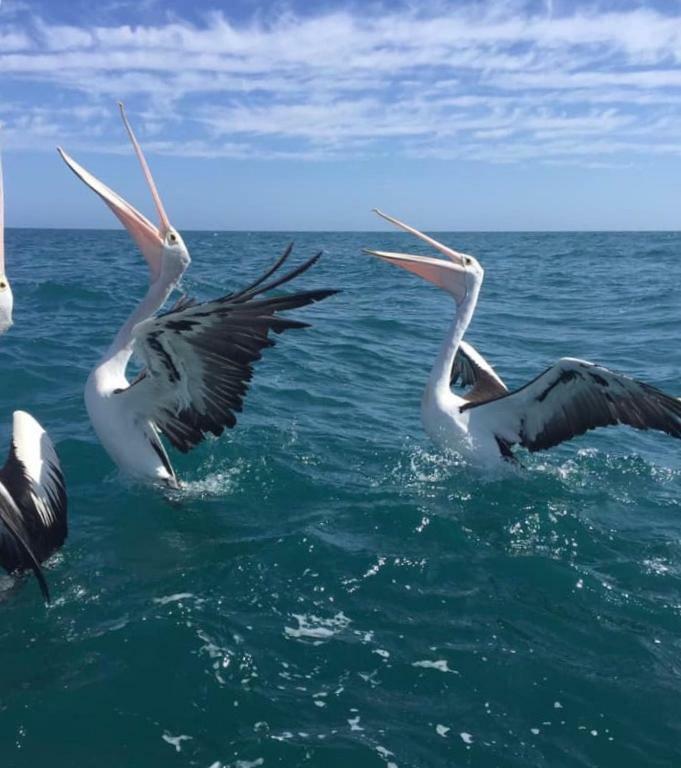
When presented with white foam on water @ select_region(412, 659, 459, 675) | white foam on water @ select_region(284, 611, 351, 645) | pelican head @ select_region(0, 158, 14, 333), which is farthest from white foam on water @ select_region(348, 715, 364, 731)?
pelican head @ select_region(0, 158, 14, 333)

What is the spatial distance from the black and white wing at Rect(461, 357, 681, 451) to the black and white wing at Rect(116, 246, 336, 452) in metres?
2.63

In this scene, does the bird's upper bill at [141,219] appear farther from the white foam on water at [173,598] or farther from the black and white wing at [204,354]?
the white foam on water at [173,598]

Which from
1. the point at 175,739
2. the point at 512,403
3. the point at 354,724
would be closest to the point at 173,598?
the point at 175,739

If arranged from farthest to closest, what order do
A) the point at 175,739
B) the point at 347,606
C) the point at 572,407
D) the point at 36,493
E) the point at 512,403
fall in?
1. the point at 512,403
2. the point at 572,407
3. the point at 36,493
4. the point at 347,606
5. the point at 175,739

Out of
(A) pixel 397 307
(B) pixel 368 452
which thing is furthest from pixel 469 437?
(A) pixel 397 307

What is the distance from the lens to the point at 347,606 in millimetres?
5379

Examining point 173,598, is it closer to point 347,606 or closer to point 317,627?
point 317,627

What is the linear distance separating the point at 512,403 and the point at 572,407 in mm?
552

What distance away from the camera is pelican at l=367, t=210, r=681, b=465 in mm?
6969

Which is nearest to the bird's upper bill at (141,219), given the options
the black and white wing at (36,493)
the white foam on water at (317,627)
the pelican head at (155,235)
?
the pelican head at (155,235)

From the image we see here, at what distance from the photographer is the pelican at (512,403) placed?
6969 mm

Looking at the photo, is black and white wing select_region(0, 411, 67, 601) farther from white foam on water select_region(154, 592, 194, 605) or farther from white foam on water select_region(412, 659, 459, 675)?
white foam on water select_region(412, 659, 459, 675)

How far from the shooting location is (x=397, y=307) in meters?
19.8

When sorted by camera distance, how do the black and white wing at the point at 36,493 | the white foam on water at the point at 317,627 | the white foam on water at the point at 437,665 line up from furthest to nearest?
the black and white wing at the point at 36,493, the white foam on water at the point at 317,627, the white foam on water at the point at 437,665
